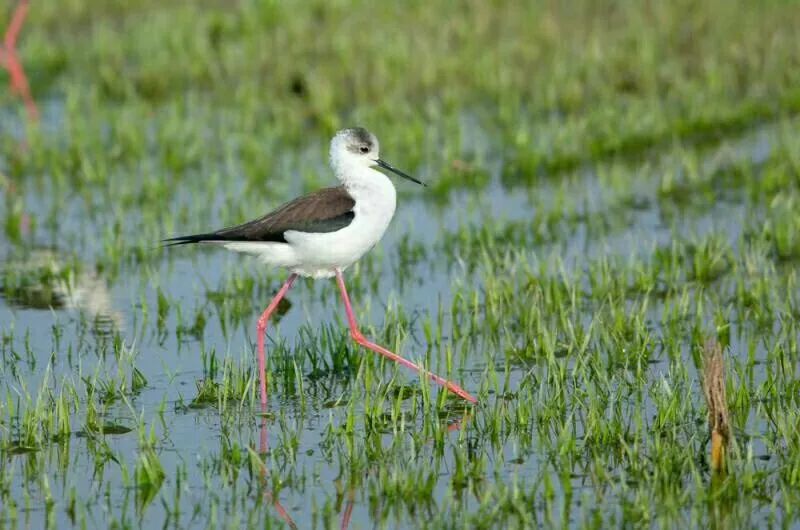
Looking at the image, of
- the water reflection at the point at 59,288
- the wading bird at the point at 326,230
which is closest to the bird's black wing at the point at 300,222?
the wading bird at the point at 326,230

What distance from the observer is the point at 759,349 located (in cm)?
719

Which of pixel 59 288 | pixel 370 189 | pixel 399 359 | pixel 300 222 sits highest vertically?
pixel 370 189

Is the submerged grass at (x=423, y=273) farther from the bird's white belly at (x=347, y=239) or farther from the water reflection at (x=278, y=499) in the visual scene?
the bird's white belly at (x=347, y=239)

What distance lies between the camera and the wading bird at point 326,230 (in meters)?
6.77

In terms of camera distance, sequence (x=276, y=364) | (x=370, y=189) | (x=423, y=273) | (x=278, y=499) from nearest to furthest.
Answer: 1. (x=278, y=499)
2. (x=370, y=189)
3. (x=276, y=364)
4. (x=423, y=273)

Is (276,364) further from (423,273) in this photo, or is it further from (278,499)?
(423,273)

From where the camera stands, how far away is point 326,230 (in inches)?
267

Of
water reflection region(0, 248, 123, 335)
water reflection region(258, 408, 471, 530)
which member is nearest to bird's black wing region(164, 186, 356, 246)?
water reflection region(258, 408, 471, 530)

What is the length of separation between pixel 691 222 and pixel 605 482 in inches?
185

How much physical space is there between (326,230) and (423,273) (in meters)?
2.26

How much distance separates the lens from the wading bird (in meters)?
6.77

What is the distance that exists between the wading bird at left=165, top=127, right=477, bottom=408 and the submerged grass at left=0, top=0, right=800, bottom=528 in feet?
1.38

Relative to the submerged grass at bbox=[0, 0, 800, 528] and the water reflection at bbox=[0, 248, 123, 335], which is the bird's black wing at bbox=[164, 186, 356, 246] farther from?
the water reflection at bbox=[0, 248, 123, 335]

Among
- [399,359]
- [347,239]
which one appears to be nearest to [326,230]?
[347,239]
